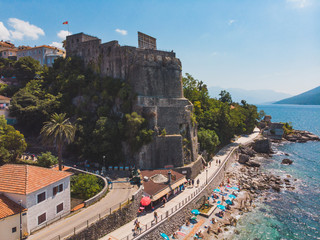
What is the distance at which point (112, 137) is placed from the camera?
1412 inches

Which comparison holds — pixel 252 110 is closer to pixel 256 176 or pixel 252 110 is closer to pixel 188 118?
pixel 256 176

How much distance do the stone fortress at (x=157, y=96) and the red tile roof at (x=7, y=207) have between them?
1964 cm

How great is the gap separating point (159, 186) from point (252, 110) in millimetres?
65267

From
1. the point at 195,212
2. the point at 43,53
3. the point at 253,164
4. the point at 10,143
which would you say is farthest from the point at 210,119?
the point at 43,53

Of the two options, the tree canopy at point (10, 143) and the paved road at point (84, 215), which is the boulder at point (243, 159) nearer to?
the paved road at point (84, 215)

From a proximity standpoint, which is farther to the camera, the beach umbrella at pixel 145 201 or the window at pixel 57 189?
the beach umbrella at pixel 145 201

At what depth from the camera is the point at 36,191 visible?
1847 cm

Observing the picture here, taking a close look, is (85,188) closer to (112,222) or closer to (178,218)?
(112,222)

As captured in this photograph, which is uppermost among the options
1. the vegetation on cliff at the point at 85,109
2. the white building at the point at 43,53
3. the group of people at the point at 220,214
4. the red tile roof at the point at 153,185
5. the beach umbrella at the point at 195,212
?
the white building at the point at 43,53

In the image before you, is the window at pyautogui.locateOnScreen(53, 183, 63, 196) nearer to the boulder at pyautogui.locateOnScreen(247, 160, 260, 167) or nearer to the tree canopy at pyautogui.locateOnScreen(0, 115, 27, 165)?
the tree canopy at pyautogui.locateOnScreen(0, 115, 27, 165)

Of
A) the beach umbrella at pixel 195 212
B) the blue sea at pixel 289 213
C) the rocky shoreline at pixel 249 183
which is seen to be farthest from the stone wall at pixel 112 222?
the blue sea at pixel 289 213

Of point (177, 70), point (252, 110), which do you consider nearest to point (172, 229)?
point (177, 70)

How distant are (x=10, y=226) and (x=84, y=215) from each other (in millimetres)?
6323

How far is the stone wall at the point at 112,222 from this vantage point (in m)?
18.4
